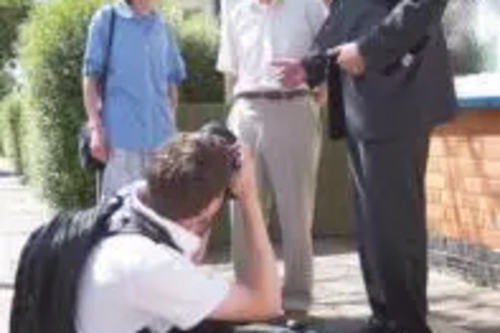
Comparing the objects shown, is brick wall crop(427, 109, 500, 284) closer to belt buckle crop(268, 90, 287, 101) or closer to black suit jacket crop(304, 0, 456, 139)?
belt buckle crop(268, 90, 287, 101)

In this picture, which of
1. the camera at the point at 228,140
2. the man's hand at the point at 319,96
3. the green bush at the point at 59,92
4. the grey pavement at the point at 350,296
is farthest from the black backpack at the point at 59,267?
the green bush at the point at 59,92

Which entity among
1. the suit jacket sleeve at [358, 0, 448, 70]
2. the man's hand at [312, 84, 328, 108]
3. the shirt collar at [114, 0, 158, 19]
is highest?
the shirt collar at [114, 0, 158, 19]

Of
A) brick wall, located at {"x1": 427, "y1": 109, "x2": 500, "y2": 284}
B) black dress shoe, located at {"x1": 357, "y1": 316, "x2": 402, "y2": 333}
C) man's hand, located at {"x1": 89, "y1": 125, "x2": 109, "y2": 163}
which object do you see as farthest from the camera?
brick wall, located at {"x1": 427, "y1": 109, "x2": 500, "y2": 284}

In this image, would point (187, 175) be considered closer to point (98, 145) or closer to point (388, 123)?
point (388, 123)

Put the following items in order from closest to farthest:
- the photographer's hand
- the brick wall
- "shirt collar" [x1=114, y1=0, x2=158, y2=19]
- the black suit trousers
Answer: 1. the photographer's hand
2. the black suit trousers
3. "shirt collar" [x1=114, y1=0, x2=158, y2=19]
4. the brick wall

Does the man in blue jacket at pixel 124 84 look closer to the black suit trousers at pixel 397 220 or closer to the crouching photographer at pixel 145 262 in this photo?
the black suit trousers at pixel 397 220

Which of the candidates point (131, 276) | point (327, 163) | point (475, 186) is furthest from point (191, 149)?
point (327, 163)

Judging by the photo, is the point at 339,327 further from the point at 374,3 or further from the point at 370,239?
the point at 374,3

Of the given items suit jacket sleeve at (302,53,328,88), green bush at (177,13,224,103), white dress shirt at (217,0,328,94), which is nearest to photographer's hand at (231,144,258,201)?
suit jacket sleeve at (302,53,328,88)

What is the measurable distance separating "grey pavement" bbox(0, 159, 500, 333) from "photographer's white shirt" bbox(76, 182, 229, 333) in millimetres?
1938

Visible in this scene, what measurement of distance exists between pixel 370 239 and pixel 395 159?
1.21ft

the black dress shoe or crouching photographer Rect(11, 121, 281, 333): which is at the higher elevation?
crouching photographer Rect(11, 121, 281, 333)

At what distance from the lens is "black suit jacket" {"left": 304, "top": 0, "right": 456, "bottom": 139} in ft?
16.3

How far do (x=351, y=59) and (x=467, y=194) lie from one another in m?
2.72
